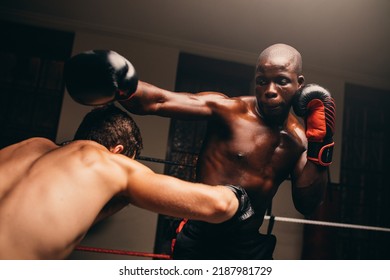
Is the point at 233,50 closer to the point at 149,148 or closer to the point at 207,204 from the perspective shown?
the point at 149,148

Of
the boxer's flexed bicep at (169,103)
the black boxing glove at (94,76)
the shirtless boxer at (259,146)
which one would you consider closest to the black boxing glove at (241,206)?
the shirtless boxer at (259,146)

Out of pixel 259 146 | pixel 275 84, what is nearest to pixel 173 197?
pixel 259 146

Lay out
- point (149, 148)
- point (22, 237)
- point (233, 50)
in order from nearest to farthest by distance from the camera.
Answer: point (22, 237) < point (149, 148) < point (233, 50)

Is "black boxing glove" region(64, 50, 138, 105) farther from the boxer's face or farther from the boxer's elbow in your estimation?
the boxer's face

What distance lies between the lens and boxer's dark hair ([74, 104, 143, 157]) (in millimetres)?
1225

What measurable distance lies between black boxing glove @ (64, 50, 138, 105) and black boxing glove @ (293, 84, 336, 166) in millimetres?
919

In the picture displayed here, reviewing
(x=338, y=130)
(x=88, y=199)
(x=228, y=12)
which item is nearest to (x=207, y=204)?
(x=88, y=199)

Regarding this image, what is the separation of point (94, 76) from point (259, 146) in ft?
2.89

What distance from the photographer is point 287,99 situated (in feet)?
5.43

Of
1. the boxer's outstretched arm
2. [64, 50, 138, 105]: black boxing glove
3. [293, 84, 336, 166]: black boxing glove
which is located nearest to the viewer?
the boxer's outstretched arm

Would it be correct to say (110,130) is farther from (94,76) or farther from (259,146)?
(259,146)

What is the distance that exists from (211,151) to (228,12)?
5.95 feet

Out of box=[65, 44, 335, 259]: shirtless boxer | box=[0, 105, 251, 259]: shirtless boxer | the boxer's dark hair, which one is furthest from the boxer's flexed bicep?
box=[0, 105, 251, 259]: shirtless boxer

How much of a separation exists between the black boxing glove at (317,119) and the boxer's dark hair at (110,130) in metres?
0.82
